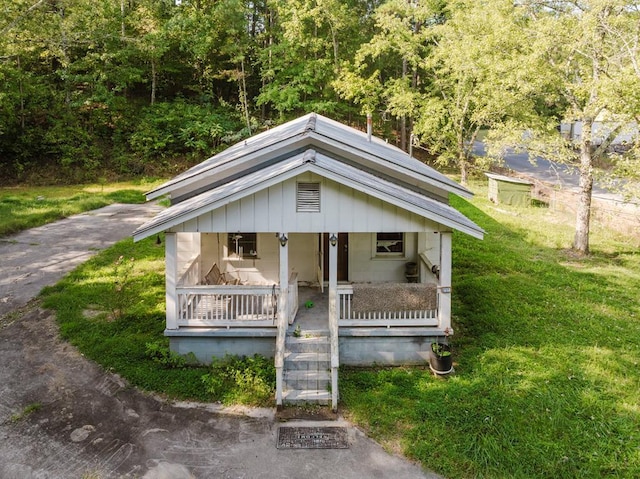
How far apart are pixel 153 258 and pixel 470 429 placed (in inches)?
497

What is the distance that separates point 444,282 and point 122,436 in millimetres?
6418

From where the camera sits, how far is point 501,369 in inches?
357

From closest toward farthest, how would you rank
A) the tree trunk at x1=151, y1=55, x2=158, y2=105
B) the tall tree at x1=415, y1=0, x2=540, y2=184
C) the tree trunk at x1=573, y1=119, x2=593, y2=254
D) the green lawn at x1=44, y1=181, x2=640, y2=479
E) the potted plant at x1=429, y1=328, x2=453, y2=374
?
1. the green lawn at x1=44, y1=181, x2=640, y2=479
2. the potted plant at x1=429, y1=328, x2=453, y2=374
3. the tree trunk at x1=573, y1=119, x2=593, y2=254
4. the tall tree at x1=415, y1=0, x2=540, y2=184
5. the tree trunk at x1=151, y1=55, x2=158, y2=105

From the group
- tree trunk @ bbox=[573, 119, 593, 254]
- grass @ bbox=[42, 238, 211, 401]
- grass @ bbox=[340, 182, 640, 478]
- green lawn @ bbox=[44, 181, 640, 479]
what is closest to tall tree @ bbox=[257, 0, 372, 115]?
tree trunk @ bbox=[573, 119, 593, 254]

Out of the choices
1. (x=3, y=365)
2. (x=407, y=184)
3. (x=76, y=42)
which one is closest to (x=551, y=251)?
(x=407, y=184)

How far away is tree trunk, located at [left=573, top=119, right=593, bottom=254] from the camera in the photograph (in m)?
15.8

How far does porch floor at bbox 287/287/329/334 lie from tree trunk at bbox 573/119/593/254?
1055 cm

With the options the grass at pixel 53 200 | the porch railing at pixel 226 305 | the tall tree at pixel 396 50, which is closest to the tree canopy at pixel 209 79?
the tall tree at pixel 396 50

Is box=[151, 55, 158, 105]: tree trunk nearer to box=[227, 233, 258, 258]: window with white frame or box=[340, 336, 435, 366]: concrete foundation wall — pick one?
box=[227, 233, 258, 258]: window with white frame

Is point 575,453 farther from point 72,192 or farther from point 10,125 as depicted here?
point 10,125

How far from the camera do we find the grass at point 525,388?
6.85m

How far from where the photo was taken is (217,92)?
37594 millimetres

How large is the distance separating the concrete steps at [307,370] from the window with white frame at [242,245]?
3301 millimetres

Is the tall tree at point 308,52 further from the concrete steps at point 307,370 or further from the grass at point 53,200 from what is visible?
the concrete steps at point 307,370
